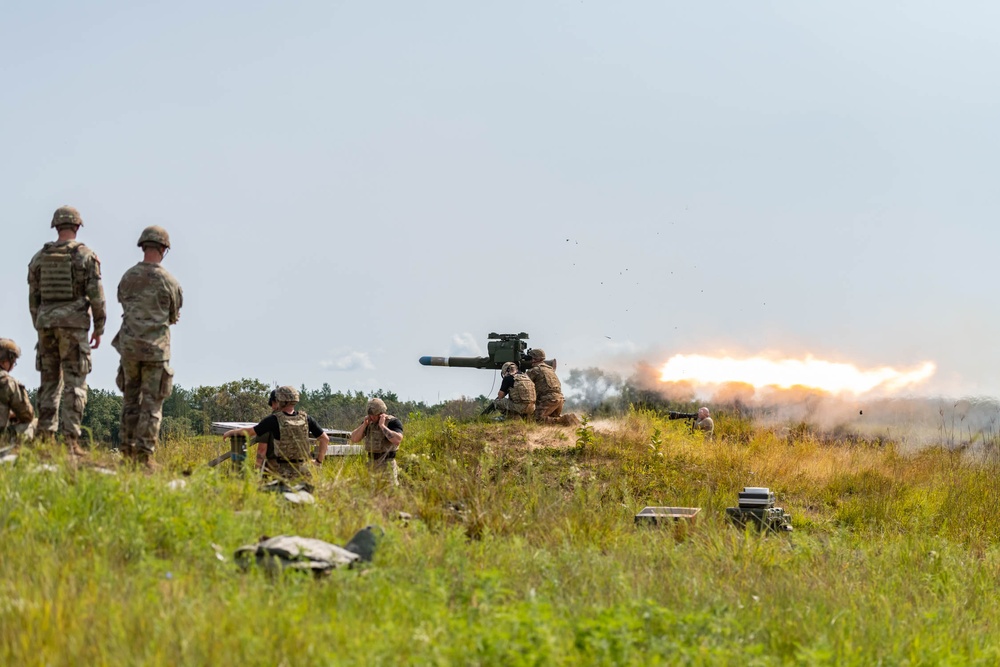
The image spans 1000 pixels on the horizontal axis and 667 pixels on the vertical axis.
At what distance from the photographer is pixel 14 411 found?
11.5 metres

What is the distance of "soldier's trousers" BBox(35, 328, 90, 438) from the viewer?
1168cm

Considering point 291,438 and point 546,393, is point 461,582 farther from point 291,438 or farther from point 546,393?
point 546,393

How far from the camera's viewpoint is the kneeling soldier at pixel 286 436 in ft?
39.0

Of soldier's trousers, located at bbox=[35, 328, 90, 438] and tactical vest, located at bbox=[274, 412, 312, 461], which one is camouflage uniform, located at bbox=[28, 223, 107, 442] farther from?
tactical vest, located at bbox=[274, 412, 312, 461]

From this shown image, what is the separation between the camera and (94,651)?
19.0 feet

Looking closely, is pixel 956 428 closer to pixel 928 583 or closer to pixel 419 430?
pixel 419 430

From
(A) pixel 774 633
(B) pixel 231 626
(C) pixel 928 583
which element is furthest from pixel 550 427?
(B) pixel 231 626

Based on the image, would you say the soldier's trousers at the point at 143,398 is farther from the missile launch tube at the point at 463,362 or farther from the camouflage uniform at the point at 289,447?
the missile launch tube at the point at 463,362

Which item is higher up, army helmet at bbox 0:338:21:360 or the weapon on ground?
army helmet at bbox 0:338:21:360

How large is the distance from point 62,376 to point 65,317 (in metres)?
0.76

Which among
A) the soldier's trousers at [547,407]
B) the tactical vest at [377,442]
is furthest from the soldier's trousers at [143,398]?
the soldier's trousers at [547,407]

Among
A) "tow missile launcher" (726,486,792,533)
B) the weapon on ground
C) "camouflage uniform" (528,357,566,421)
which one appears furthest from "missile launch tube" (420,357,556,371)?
"tow missile launcher" (726,486,792,533)

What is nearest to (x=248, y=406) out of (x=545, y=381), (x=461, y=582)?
(x=545, y=381)

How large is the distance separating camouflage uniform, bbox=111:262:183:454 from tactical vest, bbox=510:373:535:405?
9519 mm
